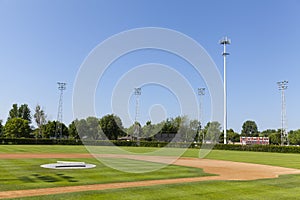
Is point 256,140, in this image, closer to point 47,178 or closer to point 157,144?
point 157,144

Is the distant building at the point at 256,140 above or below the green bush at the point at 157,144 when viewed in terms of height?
above

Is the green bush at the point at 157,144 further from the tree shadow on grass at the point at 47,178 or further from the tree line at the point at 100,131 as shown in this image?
the tree shadow on grass at the point at 47,178

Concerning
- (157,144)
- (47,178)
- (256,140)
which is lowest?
(157,144)

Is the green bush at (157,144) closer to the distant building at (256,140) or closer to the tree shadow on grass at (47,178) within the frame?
the distant building at (256,140)

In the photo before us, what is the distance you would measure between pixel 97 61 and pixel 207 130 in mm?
102976

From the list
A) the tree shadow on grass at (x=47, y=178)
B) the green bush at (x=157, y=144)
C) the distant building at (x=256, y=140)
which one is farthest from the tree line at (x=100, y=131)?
the tree shadow on grass at (x=47, y=178)

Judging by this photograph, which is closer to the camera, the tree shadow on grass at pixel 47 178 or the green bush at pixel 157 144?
the tree shadow on grass at pixel 47 178

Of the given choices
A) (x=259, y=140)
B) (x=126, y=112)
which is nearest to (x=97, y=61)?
(x=126, y=112)

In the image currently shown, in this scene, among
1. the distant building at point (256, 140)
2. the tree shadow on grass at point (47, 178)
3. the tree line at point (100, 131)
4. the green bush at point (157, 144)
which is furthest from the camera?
the distant building at point (256, 140)

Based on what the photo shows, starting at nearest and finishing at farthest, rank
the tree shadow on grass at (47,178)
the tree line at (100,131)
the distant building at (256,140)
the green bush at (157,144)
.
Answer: the tree shadow on grass at (47,178), the green bush at (157,144), the tree line at (100,131), the distant building at (256,140)

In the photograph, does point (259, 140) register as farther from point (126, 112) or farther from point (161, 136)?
point (126, 112)

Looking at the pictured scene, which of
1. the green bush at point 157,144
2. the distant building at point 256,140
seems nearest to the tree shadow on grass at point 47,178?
the green bush at point 157,144

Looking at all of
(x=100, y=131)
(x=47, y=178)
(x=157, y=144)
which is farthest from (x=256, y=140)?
(x=47, y=178)

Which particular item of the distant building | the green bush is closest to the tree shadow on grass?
the green bush
